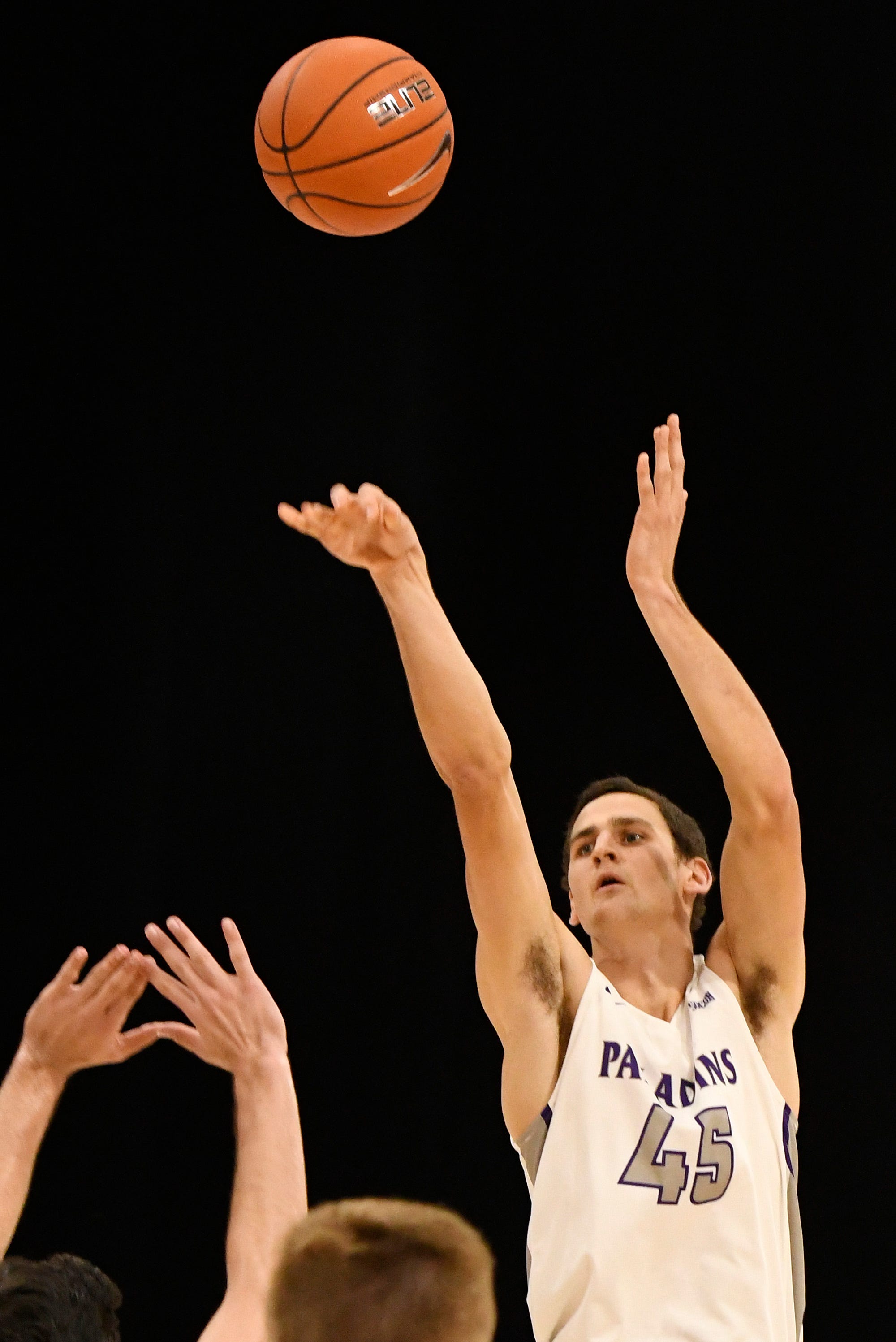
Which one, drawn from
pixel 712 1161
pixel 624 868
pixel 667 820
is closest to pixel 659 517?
pixel 667 820

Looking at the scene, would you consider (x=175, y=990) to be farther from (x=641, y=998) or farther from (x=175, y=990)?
(x=641, y=998)

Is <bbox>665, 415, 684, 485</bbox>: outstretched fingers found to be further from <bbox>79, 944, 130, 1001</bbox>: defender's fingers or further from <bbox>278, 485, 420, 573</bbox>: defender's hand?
<bbox>79, 944, 130, 1001</bbox>: defender's fingers

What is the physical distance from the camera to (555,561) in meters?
5.64

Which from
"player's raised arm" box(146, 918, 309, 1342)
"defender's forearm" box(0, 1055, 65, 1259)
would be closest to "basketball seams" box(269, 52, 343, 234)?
"player's raised arm" box(146, 918, 309, 1342)

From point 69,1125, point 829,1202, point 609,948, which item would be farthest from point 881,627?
point 69,1125

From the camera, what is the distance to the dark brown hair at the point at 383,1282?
1252mm

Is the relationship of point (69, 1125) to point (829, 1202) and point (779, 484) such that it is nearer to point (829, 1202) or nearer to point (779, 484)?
point (829, 1202)

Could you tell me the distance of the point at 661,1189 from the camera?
2473mm

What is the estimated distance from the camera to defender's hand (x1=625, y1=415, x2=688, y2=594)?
3119 millimetres

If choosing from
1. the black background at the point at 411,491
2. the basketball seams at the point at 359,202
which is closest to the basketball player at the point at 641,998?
the basketball seams at the point at 359,202

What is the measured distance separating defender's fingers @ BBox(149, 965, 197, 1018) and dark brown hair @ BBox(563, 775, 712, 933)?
0.96m

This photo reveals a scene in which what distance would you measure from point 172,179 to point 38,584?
66.5 inches

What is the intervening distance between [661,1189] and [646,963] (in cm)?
52

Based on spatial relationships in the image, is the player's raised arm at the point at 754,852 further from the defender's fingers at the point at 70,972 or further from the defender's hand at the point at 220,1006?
the defender's fingers at the point at 70,972
